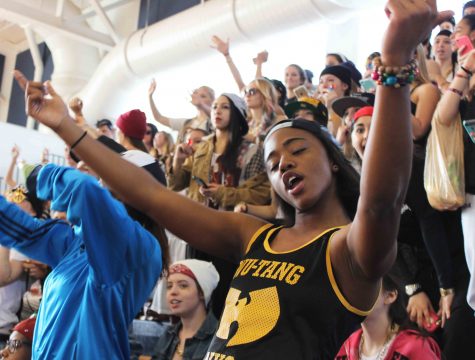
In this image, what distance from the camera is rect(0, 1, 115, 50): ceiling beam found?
7.95m

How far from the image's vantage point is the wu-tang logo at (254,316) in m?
1.21

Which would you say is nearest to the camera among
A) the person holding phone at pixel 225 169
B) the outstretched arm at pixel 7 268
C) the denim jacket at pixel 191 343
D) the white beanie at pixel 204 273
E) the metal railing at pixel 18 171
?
the denim jacket at pixel 191 343

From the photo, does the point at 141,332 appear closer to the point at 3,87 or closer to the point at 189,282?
the point at 189,282

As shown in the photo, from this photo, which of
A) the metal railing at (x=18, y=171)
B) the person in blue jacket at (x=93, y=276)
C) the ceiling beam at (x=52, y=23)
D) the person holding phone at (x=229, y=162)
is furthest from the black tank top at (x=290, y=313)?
the ceiling beam at (x=52, y=23)

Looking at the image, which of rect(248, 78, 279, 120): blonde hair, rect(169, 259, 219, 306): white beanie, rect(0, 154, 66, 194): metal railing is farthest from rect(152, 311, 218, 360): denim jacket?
rect(0, 154, 66, 194): metal railing

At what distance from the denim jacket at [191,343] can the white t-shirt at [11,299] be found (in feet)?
3.63

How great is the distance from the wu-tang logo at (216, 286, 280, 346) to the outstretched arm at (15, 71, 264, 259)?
195 mm

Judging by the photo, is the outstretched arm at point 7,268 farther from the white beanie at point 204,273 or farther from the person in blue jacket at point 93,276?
the person in blue jacket at point 93,276

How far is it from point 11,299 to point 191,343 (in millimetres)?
1406

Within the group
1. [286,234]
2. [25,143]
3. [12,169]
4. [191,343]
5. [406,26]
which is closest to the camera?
[406,26]

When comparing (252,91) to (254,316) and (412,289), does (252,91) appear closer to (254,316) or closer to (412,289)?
(412,289)

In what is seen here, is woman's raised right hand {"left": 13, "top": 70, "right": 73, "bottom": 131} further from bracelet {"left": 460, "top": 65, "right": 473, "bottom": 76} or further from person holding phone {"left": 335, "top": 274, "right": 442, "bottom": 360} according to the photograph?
bracelet {"left": 460, "top": 65, "right": 473, "bottom": 76}

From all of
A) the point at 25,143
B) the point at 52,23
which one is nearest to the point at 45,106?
the point at 25,143

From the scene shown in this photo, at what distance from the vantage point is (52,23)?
27.8 ft
